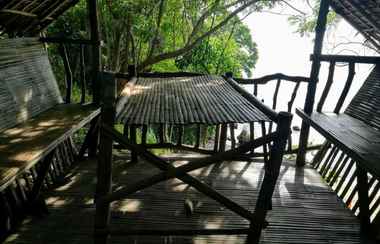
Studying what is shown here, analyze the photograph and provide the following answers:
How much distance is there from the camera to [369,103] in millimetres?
4266

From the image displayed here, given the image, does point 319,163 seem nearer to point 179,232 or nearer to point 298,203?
point 298,203

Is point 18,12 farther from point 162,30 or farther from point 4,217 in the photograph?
point 162,30

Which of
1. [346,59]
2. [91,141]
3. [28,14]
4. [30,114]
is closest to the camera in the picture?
[30,114]

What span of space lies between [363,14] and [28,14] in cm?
425

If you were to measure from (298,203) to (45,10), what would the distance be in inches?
169

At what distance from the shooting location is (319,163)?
4.68 metres

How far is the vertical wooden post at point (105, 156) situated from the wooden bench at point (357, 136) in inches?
85.2

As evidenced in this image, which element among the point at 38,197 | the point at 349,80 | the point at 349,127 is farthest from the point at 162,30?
the point at 38,197

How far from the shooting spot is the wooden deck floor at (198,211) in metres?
2.94

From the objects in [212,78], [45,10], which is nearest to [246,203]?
[212,78]

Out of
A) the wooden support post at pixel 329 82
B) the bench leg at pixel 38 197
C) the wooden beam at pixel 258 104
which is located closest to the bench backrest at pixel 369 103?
the wooden support post at pixel 329 82

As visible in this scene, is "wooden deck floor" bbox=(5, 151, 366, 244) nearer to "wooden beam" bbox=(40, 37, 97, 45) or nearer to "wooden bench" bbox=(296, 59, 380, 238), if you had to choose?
"wooden bench" bbox=(296, 59, 380, 238)

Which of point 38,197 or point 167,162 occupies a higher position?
point 167,162

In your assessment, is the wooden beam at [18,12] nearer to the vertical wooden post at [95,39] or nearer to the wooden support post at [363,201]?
the vertical wooden post at [95,39]
